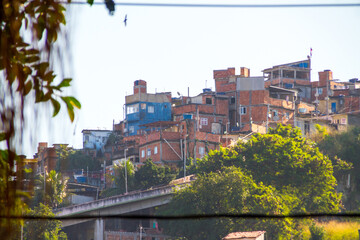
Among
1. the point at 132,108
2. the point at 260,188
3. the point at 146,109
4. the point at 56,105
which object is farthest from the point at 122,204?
the point at 56,105

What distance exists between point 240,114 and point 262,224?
15876 millimetres

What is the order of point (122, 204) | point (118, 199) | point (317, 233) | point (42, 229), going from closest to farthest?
1. point (42, 229)
2. point (317, 233)
3. point (118, 199)
4. point (122, 204)

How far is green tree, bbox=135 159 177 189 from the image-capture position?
127 ft

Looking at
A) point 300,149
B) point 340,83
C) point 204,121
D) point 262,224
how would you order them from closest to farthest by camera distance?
point 262,224 → point 300,149 → point 204,121 → point 340,83

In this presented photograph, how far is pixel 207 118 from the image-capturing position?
45.0 metres

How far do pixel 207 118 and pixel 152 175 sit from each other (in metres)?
7.48

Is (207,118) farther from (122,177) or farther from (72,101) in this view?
(72,101)

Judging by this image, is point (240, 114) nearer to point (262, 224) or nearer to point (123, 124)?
point (123, 124)

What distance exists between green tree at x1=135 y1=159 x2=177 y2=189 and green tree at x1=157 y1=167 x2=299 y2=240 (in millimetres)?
5997

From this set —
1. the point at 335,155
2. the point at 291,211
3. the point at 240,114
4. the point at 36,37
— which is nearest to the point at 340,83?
the point at 240,114

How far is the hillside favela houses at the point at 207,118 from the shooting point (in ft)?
137

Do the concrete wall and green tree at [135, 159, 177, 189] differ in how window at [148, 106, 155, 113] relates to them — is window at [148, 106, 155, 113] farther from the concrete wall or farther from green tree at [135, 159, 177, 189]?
green tree at [135, 159, 177, 189]

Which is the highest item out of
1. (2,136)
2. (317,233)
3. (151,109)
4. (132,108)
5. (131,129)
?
(132,108)

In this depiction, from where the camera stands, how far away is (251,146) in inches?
1388
